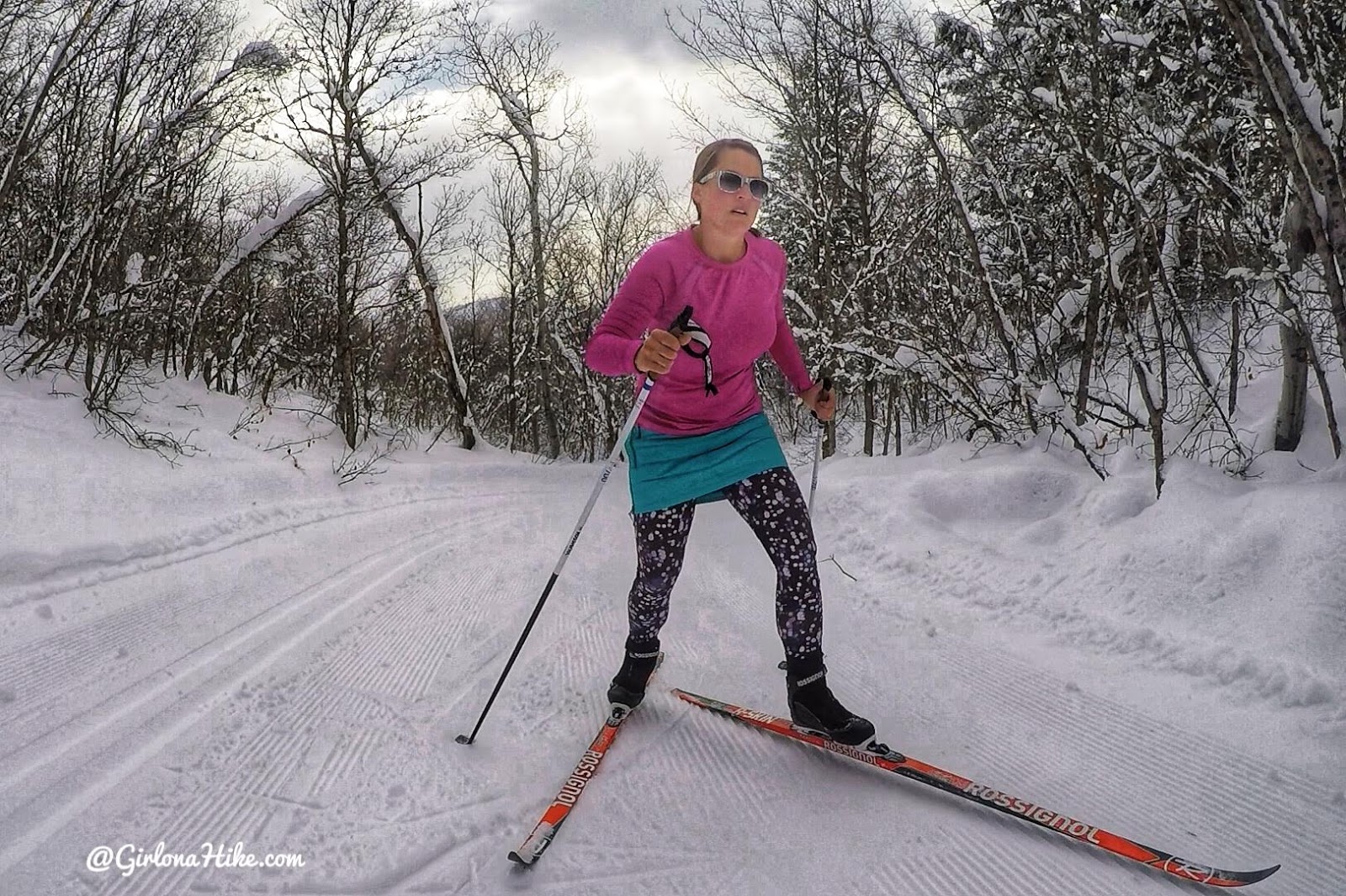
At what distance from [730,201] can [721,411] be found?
69cm

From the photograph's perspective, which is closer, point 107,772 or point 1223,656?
point 107,772

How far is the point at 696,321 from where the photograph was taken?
8.08 feet

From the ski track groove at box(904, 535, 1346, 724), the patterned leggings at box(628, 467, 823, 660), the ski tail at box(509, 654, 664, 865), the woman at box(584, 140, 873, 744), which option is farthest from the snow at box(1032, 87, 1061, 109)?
the ski tail at box(509, 654, 664, 865)

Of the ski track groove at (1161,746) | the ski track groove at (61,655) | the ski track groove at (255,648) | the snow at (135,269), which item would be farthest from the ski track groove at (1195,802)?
the snow at (135,269)

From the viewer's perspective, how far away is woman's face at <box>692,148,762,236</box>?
2.43 m

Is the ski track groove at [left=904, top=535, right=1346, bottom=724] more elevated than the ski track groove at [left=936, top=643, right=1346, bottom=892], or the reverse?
the ski track groove at [left=904, top=535, right=1346, bottom=724]

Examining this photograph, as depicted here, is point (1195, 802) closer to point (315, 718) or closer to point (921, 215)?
point (315, 718)

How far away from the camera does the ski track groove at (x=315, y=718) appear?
1919 mm

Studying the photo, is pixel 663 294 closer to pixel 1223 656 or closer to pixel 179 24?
pixel 1223 656

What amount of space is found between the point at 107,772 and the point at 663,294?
213cm

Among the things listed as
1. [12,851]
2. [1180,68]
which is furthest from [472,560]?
[1180,68]

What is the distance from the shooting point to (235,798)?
2.01 metres

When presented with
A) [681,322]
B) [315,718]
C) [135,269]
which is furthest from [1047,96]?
[135,269]

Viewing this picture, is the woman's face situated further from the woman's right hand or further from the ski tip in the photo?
the ski tip
